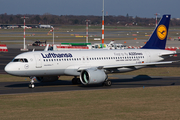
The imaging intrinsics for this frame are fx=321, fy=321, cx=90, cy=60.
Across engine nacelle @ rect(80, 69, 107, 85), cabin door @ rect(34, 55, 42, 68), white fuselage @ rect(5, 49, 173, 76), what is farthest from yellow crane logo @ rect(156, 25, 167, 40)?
cabin door @ rect(34, 55, 42, 68)

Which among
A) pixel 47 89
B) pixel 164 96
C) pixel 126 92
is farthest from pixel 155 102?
pixel 47 89

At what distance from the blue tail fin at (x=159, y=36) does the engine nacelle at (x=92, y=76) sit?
11832 mm

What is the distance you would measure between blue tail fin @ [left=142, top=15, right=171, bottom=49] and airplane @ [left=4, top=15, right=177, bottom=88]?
1.36 metres

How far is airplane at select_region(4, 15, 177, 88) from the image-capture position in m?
36.4

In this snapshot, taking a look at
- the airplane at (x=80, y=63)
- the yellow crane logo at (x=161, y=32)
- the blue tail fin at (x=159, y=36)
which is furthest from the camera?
the yellow crane logo at (x=161, y=32)

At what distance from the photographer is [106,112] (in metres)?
24.4

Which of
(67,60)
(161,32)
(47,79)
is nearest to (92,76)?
(67,60)

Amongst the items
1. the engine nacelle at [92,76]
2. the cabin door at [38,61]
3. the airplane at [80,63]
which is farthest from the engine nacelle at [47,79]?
the engine nacelle at [92,76]

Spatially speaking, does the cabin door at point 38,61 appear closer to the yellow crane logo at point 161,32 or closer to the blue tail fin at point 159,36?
the blue tail fin at point 159,36

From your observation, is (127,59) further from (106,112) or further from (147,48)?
(106,112)

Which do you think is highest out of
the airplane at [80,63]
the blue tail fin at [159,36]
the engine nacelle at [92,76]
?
the blue tail fin at [159,36]

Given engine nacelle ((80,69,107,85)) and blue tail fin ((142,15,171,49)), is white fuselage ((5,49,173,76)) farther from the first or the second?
blue tail fin ((142,15,171,49))

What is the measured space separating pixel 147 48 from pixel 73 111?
79.8 feet

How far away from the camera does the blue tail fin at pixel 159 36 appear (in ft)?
152
